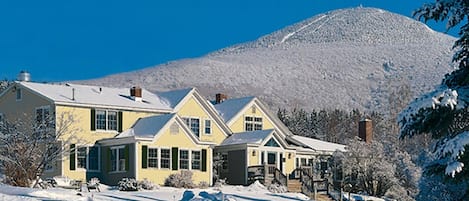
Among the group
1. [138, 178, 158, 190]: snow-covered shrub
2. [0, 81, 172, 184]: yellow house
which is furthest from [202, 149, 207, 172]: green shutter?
[138, 178, 158, 190]: snow-covered shrub

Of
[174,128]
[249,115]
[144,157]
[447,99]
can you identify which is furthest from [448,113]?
[249,115]

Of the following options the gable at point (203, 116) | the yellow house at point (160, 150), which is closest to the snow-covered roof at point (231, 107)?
the gable at point (203, 116)

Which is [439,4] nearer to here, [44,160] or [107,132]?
[44,160]

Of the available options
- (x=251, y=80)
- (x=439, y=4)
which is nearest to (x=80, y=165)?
(x=439, y=4)

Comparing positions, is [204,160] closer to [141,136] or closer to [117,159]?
[141,136]

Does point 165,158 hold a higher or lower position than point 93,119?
lower

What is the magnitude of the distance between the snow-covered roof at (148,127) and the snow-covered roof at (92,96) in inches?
Result: 52.6

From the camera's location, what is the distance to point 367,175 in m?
48.6

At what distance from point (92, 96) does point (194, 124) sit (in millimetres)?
5940

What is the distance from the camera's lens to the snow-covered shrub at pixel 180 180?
44.6 meters

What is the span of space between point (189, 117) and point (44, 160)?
16036mm

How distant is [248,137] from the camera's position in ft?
163

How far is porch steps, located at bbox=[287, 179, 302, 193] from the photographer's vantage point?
4516cm

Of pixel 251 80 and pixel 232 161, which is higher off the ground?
pixel 251 80
